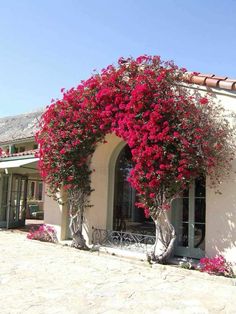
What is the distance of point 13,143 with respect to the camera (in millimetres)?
28625

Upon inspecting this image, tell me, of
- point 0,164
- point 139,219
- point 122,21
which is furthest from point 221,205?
point 0,164

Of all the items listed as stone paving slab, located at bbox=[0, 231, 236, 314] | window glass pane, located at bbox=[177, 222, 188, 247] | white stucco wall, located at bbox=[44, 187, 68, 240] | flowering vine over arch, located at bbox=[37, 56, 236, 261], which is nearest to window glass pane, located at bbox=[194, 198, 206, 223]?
window glass pane, located at bbox=[177, 222, 188, 247]

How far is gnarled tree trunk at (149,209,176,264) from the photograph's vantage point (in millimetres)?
11861

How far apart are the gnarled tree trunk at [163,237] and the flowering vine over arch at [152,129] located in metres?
0.04

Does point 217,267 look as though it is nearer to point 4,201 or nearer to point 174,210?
point 174,210

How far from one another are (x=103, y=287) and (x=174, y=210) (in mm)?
5176

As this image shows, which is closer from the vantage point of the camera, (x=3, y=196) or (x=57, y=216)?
(x=57, y=216)

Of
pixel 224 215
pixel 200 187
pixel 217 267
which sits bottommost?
pixel 217 267

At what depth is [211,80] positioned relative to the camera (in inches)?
476

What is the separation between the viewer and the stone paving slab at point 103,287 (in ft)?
25.2

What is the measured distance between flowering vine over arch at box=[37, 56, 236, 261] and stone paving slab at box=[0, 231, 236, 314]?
1882 mm

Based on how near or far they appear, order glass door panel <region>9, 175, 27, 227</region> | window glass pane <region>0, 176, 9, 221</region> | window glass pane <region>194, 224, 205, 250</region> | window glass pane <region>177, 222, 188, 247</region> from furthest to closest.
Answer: window glass pane <region>0, 176, 9, 221</region> → glass door panel <region>9, 175, 27, 227</region> → window glass pane <region>177, 222, 188, 247</region> → window glass pane <region>194, 224, 205, 250</region>

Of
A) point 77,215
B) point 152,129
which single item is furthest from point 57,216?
point 152,129

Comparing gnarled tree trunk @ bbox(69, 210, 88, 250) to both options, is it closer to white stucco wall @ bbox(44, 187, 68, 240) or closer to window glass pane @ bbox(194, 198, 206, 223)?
white stucco wall @ bbox(44, 187, 68, 240)
